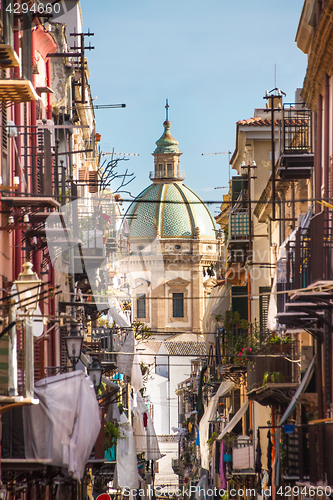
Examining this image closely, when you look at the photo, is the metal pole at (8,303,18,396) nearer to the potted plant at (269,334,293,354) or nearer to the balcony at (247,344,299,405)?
the balcony at (247,344,299,405)

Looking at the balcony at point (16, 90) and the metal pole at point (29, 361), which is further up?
the balcony at point (16, 90)

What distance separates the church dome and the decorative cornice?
8804 cm

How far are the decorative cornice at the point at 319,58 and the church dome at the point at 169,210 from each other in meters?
88.0

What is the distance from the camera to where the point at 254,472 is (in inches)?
963

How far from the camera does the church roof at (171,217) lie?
106 metres

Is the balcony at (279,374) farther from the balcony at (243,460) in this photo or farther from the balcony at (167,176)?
the balcony at (167,176)

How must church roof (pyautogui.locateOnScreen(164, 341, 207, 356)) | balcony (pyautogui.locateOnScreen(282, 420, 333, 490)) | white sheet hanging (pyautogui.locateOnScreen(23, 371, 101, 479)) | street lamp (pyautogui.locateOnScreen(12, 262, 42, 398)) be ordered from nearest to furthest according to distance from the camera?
street lamp (pyautogui.locateOnScreen(12, 262, 42, 398))
white sheet hanging (pyautogui.locateOnScreen(23, 371, 101, 479))
balcony (pyautogui.locateOnScreen(282, 420, 333, 490))
church roof (pyautogui.locateOnScreen(164, 341, 207, 356))

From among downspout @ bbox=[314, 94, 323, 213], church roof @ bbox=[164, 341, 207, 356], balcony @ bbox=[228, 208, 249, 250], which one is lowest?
church roof @ bbox=[164, 341, 207, 356]

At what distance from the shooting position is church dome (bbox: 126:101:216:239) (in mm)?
106500

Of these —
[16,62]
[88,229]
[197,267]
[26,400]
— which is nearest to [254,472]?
[88,229]

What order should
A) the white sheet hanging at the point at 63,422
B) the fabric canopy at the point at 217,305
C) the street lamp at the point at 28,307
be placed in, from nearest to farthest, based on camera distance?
the street lamp at the point at 28,307 < the white sheet hanging at the point at 63,422 < the fabric canopy at the point at 217,305

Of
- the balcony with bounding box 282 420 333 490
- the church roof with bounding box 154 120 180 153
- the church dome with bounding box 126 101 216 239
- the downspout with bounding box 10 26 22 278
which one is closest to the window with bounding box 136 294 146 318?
the church dome with bounding box 126 101 216 239

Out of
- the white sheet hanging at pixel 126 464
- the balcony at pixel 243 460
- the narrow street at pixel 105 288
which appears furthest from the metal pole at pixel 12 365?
the white sheet hanging at pixel 126 464

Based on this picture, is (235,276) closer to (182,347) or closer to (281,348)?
(281,348)
